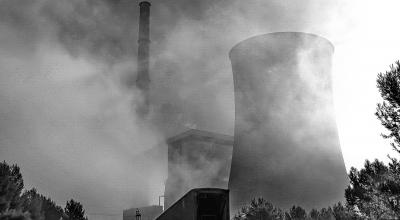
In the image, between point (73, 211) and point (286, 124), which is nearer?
point (73, 211)

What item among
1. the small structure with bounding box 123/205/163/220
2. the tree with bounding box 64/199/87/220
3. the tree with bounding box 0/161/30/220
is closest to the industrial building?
the tree with bounding box 64/199/87/220

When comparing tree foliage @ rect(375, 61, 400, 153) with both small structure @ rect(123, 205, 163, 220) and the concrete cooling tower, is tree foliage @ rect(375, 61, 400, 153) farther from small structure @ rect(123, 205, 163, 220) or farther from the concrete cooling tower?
small structure @ rect(123, 205, 163, 220)

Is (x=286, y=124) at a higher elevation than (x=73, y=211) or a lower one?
higher

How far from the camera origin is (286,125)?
18.8 metres

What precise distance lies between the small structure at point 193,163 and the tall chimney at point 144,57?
241 inches

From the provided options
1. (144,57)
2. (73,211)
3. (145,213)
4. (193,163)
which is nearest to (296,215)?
(73,211)

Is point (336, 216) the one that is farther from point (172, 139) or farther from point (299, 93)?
point (172, 139)

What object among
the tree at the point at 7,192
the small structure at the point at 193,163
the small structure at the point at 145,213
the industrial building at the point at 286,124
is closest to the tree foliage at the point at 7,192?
the tree at the point at 7,192

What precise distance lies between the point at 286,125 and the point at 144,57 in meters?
14.6

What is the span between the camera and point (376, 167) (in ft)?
40.2

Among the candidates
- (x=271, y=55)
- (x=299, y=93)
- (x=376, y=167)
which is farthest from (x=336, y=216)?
(x=271, y=55)

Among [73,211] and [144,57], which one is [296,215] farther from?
[144,57]

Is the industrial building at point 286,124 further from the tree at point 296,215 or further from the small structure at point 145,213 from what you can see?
the small structure at point 145,213

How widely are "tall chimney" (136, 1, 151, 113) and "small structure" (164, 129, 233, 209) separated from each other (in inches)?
241
